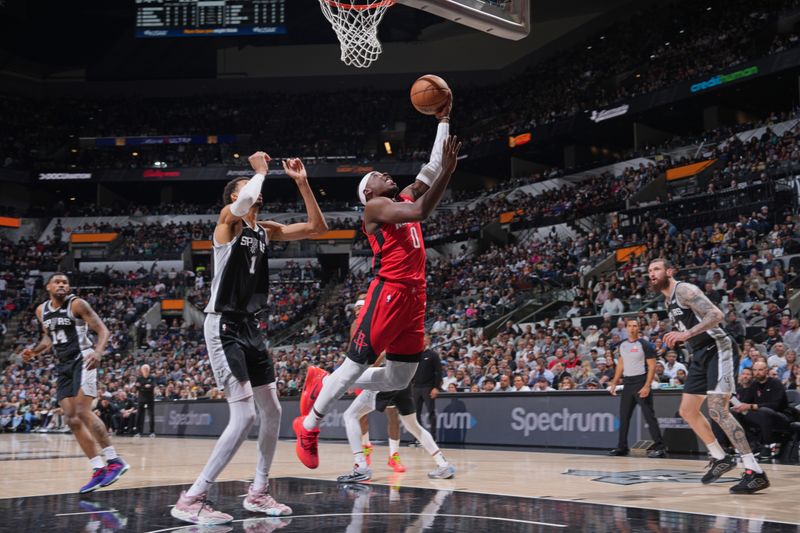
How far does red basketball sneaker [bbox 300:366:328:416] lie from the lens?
6626mm

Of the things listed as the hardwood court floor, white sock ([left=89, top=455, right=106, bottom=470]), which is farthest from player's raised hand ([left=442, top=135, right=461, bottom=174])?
white sock ([left=89, top=455, right=106, bottom=470])

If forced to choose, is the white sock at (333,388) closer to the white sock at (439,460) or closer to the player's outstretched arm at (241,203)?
the player's outstretched arm at (241,203)

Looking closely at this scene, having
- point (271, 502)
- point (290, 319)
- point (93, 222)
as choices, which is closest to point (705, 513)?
point (271, 502)

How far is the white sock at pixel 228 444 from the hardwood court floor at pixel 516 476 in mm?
2357

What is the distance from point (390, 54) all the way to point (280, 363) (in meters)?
27.7

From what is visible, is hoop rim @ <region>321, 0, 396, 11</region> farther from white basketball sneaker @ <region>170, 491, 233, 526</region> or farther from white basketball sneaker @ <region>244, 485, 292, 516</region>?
white basketball sneaker @ <region>170, 491, 233, 526</region>

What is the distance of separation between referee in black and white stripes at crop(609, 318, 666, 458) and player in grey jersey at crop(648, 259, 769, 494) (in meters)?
3.53

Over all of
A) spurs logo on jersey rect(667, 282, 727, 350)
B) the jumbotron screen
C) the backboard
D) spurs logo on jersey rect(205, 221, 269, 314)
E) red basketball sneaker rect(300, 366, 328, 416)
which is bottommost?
red basketball sneaker rect(300, 366, 328, 416)

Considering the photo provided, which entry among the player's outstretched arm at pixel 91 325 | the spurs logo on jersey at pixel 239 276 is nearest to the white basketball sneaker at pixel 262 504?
the spurs logo on jersey at pixel 239 276

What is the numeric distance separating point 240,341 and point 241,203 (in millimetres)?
940

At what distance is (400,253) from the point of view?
580 centimetres

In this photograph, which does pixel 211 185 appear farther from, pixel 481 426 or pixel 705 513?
pixel 705 513

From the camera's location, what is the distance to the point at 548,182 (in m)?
35.5

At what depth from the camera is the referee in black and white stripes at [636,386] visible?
36.3 ft
